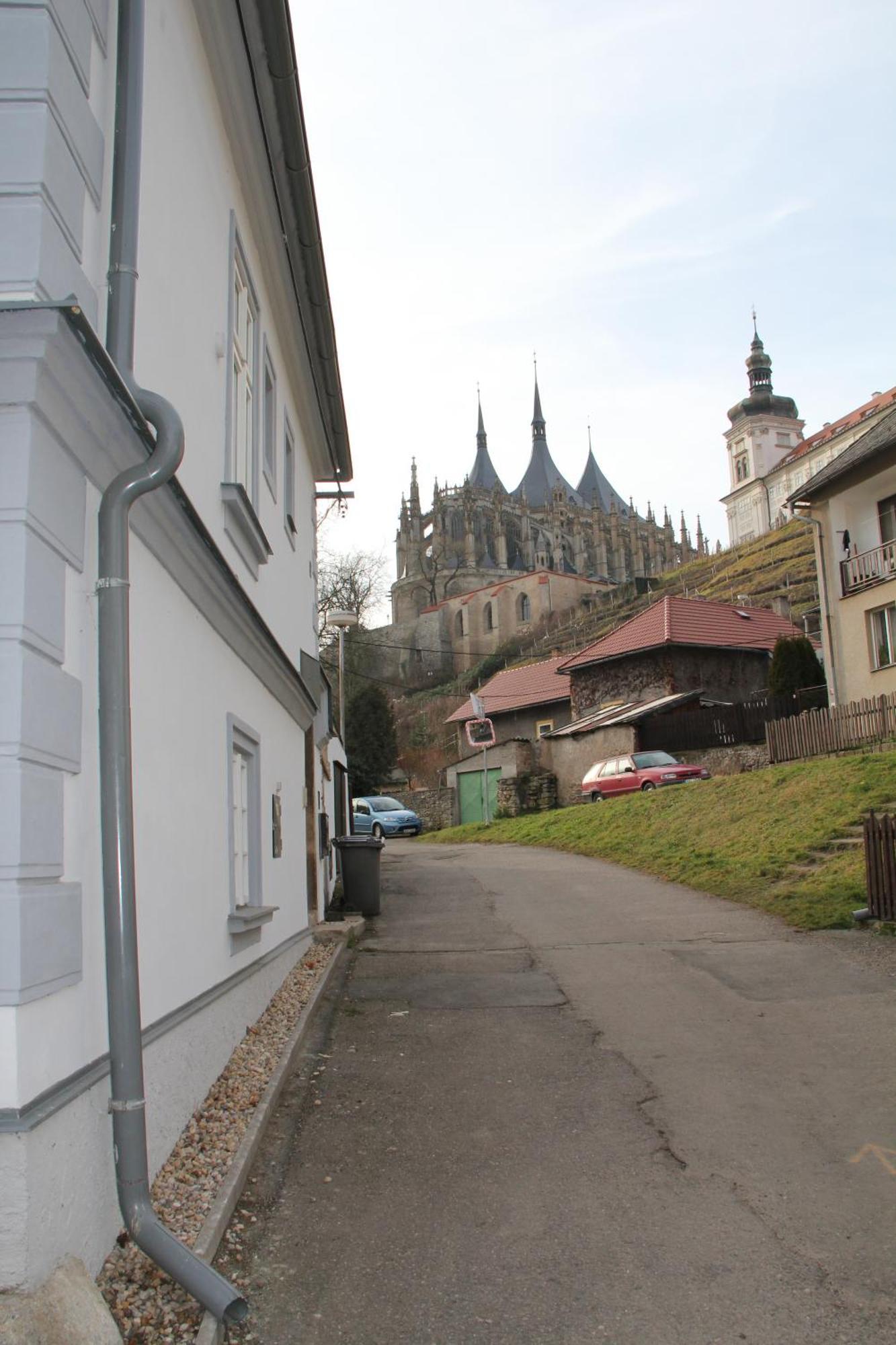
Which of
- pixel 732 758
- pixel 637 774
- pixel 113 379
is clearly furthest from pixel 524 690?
pixel 113 379

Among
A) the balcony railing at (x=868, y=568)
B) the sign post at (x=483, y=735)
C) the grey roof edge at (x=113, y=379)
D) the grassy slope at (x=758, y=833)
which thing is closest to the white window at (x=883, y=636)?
the balcony railing at (x=868, y=568)

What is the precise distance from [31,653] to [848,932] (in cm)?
992

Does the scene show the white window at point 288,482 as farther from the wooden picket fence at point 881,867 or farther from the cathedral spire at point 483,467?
the cathedral spire at point 483,467

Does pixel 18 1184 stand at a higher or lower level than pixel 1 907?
lower

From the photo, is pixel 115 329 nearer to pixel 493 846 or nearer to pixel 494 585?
pixel 493 846

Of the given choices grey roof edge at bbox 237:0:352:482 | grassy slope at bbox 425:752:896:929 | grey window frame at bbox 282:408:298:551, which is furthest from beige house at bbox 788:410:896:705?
grey roof edge at bbox 237:0:352:482

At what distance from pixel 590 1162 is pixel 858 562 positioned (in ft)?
75.9

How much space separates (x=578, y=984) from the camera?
9180mm

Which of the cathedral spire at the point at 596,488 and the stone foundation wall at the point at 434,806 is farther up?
the cathedral spire at the point at 596,488

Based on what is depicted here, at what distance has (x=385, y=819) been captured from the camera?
117 feet

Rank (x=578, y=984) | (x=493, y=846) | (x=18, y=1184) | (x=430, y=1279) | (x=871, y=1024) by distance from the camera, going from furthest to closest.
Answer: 1. (x=493, y=846)
2. (x=578, y=984)
3. (x=871, y=1024)
4. (x=430, y=1279)
5. (x=18, y=1184)

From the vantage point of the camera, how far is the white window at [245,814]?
703 cm

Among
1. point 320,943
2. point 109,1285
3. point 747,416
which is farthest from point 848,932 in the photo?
point 747,416

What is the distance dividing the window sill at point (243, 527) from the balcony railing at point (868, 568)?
20.2 meters
